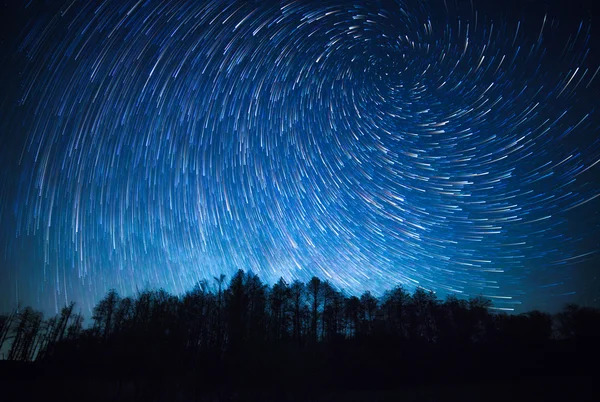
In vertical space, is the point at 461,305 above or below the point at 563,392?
above

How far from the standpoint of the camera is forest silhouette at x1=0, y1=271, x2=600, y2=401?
14.5 meters

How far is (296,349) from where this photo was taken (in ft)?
48.9

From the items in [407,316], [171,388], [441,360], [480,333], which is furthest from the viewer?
[407,316]

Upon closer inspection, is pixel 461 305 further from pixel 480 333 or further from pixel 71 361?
pixel 71 361

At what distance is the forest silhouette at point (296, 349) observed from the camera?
1449 cm

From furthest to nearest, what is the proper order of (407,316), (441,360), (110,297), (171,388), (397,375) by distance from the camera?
1. (110,297)
2. (407,316)
3. (441,360)
4. (397,375)
5. (171,388)

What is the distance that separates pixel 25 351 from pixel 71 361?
2454 cm

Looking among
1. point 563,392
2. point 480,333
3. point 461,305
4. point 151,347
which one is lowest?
point 563,392

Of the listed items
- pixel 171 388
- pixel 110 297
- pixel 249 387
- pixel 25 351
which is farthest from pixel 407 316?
pixel 25 351

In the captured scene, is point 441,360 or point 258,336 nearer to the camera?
point 258,336

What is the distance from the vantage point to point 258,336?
50.1 ft

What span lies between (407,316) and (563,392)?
19691mm

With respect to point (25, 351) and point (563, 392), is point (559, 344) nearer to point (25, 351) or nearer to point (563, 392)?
point (563, 392)

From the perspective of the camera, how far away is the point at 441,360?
92.6ft
